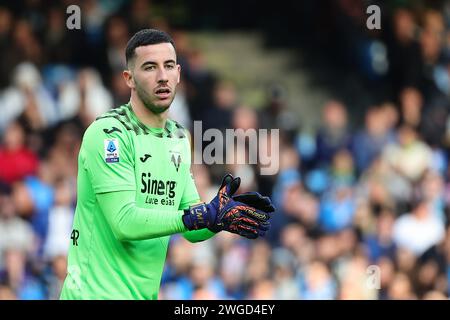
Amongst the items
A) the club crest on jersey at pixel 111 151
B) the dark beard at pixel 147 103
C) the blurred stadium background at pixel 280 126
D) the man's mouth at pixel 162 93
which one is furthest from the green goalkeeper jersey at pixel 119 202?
the blurred stadium background at pixel 280 126

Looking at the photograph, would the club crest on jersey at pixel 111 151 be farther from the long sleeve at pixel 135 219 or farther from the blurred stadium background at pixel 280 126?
the blurred stadium background at pixel 280 126

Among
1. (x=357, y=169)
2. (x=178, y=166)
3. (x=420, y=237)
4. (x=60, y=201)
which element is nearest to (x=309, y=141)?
(x=357, y=169)

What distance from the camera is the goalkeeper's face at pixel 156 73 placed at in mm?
6531

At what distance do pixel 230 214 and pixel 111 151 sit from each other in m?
0.79

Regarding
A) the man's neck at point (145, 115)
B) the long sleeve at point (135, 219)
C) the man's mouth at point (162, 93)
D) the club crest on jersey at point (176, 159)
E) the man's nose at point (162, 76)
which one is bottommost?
the long sleeve at point (135, 219)

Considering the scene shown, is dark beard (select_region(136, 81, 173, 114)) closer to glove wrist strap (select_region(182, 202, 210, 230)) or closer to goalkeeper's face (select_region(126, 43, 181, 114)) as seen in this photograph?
goalkeeper's face (select_region(126, 43, 181, 114))

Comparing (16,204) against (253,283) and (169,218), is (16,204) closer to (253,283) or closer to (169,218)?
(253,283)

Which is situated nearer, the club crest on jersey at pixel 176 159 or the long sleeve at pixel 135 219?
the long sleeve at pixel 135 219

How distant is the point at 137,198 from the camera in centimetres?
653

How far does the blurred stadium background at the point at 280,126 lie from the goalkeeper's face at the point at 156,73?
7.56m

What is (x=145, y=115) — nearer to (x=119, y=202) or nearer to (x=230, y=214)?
(x=119, y=202)

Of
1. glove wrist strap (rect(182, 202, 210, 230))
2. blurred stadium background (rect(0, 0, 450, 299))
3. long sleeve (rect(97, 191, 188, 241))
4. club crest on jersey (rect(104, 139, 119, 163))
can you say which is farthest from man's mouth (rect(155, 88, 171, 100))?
blurred stadium background (rect(0, 0, 450, 299))

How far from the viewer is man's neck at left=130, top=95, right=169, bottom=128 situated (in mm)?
6676
